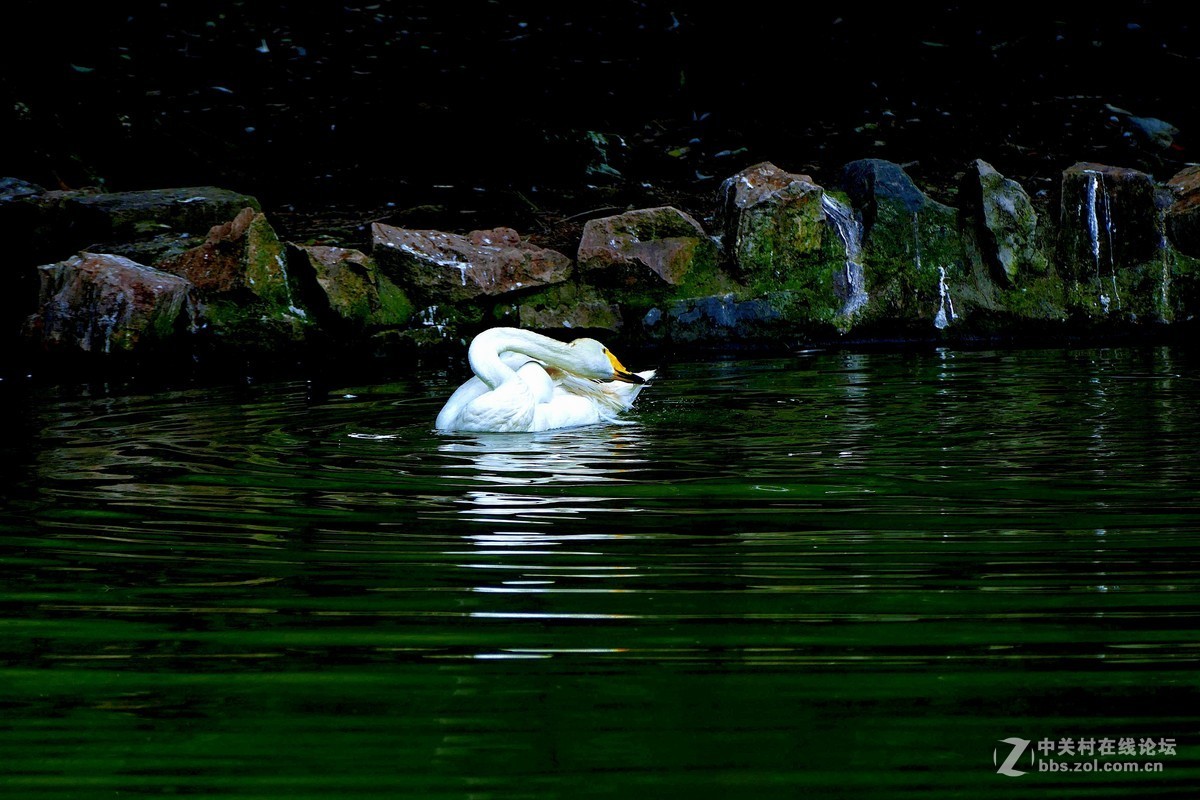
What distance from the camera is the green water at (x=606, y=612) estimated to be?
7.09 ft

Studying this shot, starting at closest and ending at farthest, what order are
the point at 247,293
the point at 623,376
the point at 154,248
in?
the point at 623,376 < the point at 247,293 < the point at 154,248

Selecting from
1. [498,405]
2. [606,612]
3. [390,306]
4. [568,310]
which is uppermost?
[390,306]

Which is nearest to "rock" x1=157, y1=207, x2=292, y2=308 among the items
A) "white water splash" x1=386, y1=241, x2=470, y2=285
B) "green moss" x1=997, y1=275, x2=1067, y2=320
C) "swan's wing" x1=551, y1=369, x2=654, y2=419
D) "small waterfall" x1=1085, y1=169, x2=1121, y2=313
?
"white water splash" x1=386, y1=241, x2=470, y2=285

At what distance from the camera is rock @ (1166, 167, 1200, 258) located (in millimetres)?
10883

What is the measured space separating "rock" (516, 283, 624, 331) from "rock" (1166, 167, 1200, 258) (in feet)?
15.0

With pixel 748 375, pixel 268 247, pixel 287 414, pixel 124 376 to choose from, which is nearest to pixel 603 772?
pixel 287 414

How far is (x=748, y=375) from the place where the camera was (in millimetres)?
8859

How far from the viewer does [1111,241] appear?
11.0 m

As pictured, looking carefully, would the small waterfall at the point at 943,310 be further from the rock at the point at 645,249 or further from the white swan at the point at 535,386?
the white swan at the point at 535,386

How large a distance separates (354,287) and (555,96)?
23.6 feet

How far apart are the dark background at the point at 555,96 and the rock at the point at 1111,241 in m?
2.91

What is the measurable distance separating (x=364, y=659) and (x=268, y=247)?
8.49m

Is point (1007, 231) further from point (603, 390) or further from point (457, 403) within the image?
point (457, 403)

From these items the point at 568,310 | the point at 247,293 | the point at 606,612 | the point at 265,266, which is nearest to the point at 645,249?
the point at 568,310
